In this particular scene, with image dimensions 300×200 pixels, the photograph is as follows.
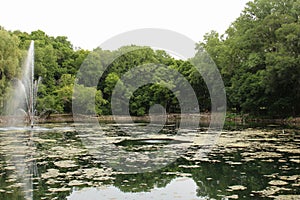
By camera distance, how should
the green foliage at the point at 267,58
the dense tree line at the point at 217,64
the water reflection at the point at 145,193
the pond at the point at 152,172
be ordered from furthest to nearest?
the dense tree line at the point at 217,64 → the green foliage at the point at 267,58 → the pond at the point at 152,172 → the water reflection at the point at 145,193

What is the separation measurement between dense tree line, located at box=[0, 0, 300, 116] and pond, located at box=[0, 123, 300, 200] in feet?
49.9

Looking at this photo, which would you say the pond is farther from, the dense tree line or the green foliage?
the dense tree line

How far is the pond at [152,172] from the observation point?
643cm

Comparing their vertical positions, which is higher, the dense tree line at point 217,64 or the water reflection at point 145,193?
the dense tree line at point 217,64

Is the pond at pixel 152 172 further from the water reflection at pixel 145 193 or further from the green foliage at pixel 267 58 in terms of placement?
the green foliage at pixel 267 58

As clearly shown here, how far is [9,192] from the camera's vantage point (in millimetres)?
6457

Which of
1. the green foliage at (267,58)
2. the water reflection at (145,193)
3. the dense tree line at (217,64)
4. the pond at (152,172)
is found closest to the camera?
the water reflection at (145,193)

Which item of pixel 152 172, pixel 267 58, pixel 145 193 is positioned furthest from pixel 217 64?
pixel 145 193

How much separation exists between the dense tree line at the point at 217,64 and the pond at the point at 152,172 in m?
15.2

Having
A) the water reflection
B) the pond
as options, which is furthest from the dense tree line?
the water reflection

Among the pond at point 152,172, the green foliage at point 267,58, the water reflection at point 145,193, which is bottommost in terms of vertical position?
the water reflection at point 145,193

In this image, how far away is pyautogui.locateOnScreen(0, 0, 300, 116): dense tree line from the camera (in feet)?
85.1

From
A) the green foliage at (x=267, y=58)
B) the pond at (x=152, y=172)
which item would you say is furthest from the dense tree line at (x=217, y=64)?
the pond at (x=152, y=172)

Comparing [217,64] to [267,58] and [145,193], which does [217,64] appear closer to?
[267,58]
